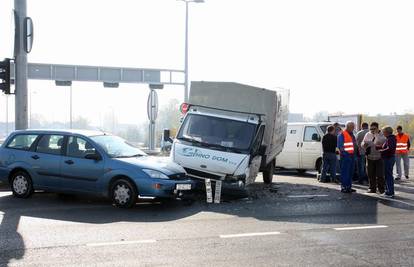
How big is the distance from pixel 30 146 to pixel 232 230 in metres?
5.40

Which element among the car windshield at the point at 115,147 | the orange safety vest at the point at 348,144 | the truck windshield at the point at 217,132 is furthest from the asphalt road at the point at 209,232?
the orange safety vest at the point at 348,144

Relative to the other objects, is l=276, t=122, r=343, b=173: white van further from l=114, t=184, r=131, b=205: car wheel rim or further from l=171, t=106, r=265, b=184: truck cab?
l=114, t=184, r=131, b=205: car wheel rim

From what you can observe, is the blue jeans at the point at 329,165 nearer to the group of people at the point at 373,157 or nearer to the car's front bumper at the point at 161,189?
the group of people at the point at 373,157

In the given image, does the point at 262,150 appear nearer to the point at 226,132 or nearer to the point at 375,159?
the point at 226,132

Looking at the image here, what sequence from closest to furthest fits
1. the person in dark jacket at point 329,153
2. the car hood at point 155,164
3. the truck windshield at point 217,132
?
the car hood at point 155,164
the truck windshield at point 217,132
the person in dark jacket at point 329,153

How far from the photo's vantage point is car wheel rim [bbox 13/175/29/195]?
11.1 m

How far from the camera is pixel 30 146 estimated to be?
11.1 metres

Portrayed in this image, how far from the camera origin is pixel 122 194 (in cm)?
1004

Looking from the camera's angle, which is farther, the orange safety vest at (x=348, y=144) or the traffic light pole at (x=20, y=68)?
the traffic light pole at (x=20, y=68)

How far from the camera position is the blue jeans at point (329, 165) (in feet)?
50.8

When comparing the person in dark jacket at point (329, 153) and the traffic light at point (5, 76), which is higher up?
the traffic light at point (5, 76)

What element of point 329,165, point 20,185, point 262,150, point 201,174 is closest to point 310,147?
point 329,165

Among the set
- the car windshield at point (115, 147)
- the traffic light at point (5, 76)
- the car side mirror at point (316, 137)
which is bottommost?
the car side mirror at point (316, 137)

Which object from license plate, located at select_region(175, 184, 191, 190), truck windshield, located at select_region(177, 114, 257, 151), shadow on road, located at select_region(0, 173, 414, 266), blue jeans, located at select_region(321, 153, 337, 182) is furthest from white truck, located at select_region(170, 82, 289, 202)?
blue jeans, located at select_region(321, 153, 337, 182)
